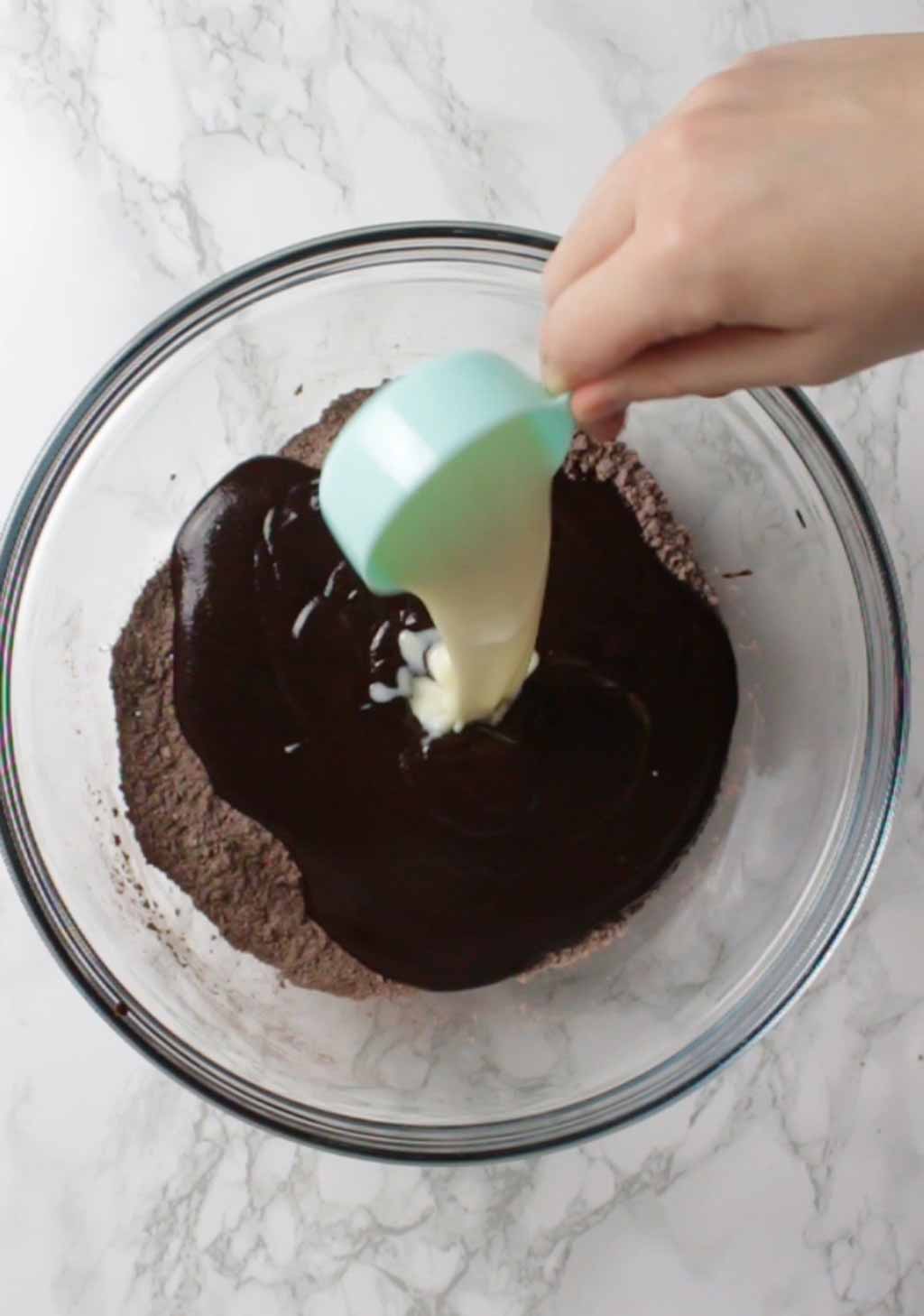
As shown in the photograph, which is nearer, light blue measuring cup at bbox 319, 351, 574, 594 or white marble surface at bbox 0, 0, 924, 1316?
light blue measuring cup at bbox 319, 351, 574, 594

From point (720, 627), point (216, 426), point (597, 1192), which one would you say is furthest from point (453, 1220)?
point (216, 426)

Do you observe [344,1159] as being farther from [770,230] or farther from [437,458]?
[770,230]

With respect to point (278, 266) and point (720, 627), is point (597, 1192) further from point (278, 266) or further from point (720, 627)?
point (278, 266)

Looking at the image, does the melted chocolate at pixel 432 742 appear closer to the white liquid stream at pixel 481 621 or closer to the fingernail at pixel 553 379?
the white liquid stream at pixel 481 621

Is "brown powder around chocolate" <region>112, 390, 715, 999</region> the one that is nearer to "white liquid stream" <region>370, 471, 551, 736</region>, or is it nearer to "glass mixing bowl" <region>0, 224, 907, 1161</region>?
"glass mixing bowl" <region>0, 224, 907, 1161</region>

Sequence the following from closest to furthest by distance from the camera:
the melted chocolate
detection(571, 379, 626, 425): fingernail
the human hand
Answer: the human hand → detection(571, 379, 626, 425): fingernail → the melted chocolate

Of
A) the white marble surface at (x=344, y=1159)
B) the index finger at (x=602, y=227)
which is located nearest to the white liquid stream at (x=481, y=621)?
the index finger at (x=602, y=227)

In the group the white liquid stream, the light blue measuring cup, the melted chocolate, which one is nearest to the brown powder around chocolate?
the melted chocolate
